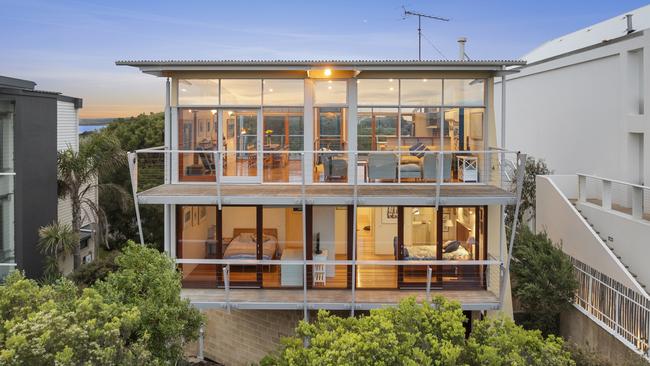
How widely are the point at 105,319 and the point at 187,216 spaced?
24.0 ft

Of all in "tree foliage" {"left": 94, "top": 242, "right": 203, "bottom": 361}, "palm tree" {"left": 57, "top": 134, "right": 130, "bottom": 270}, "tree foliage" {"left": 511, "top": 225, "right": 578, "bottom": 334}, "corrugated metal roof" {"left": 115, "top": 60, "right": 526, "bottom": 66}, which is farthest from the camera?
"palm tree" {"left": 57, "top": 134, "right": 130, "bottom": 270}

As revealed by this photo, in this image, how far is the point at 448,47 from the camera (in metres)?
25.5

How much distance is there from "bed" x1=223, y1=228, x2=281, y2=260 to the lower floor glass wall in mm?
15

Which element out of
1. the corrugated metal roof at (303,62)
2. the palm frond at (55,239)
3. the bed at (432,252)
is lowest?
the palm frond at (55,239)

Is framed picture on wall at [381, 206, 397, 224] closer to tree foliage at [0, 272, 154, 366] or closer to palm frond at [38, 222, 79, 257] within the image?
tree foliage at [0, 272, 154, 366]

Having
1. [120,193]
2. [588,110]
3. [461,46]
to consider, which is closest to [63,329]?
[461,46]

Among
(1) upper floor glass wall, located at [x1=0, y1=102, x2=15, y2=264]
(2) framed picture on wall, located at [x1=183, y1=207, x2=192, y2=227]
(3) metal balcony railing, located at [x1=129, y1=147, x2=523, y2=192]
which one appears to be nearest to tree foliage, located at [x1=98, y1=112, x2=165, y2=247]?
(1) upper floor glass wall, located at [x1=0, y1=102, x2=15, y2=264]

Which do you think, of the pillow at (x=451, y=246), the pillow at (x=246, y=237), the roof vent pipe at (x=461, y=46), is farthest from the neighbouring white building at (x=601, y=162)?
the pillow at (x=246, y=237)

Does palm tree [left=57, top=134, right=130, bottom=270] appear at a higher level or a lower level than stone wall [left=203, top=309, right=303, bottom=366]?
higher

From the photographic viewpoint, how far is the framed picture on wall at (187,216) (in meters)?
15.1

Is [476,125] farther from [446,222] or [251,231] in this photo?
[251,231]

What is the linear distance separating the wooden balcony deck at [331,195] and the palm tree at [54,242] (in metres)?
9.06

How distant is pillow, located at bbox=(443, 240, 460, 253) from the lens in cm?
1503

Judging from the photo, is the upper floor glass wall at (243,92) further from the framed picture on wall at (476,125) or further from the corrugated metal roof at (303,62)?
the framed picture on wall at (476,125)
